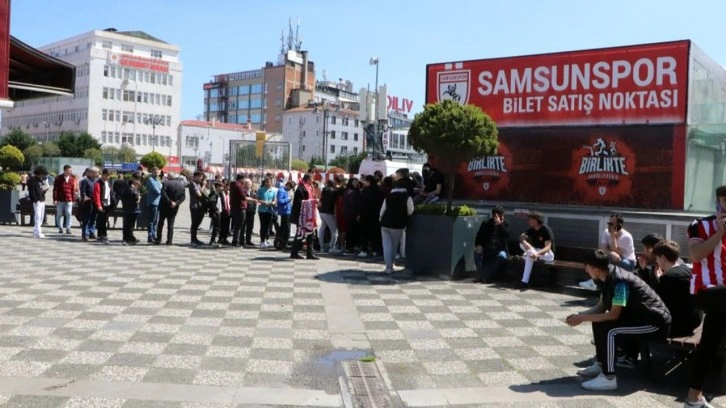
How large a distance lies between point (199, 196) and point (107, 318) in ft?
26.4

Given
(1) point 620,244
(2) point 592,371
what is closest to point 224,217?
(1) point 620,244

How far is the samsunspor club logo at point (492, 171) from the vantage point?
13414 millimetres

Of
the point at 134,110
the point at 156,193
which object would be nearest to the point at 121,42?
the point at 134,110

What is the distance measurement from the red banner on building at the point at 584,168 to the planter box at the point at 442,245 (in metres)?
2.09

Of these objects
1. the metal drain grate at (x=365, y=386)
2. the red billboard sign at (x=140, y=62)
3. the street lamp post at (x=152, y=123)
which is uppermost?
the red billboard sign at (x=140, y=62)

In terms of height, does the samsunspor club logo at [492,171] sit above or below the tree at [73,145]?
below

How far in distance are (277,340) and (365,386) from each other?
1.64 m

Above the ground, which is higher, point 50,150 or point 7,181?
point 50,150

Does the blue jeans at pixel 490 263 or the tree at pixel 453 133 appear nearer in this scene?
the blue jeans at pixel 490 263

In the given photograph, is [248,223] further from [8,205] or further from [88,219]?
[8,205]

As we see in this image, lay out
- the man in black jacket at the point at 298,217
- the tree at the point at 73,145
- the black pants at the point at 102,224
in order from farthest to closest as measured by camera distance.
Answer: the tree at the point at 73,145 → the black pants at the point at 102,224 → the man in black jacket at the point at 298,217

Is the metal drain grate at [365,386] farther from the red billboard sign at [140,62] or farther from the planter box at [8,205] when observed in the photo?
the red billboard sign at [140,62]

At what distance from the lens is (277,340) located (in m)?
6.93

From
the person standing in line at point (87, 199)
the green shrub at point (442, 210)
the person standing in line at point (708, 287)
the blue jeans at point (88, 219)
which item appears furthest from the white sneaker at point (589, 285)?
the blue jeans at point (88, 219)
